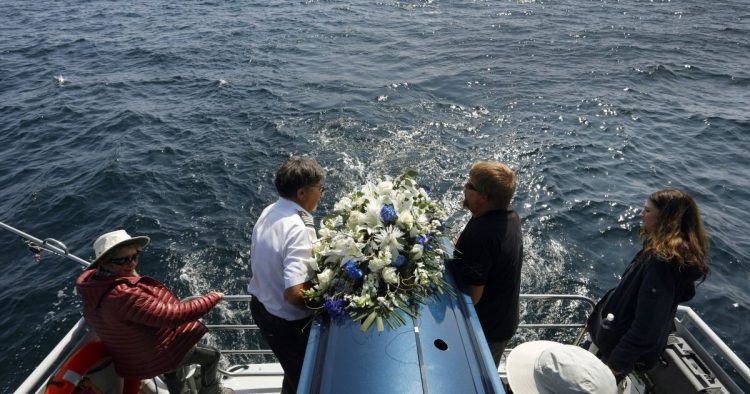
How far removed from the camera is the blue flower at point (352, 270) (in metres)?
3.16

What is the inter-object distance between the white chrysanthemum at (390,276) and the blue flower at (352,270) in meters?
0.17

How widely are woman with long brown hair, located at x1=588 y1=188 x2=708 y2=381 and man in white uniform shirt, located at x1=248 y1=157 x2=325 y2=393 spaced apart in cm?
250

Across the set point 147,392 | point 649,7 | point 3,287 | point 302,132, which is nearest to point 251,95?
point 302,132

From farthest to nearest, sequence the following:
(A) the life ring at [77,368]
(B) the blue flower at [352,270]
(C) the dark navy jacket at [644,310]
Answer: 1. (C) the dark navy jacket at [644,310]
2. (B) the blue flower at [352,270]
3. (A) the life ring at [77,368]

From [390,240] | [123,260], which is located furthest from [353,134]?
[123,260]

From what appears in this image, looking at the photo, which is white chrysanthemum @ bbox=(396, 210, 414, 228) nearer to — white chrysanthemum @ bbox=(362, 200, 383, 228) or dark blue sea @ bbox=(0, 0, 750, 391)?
white chrysanthemum @ bbox=(362, 200, 383, 228)

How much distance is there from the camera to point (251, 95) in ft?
51.8

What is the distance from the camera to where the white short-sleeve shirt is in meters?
3.16

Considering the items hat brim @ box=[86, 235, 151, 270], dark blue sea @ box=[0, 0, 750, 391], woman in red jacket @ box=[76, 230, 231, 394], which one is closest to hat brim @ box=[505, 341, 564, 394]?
woman in red jacket @ box=[76, 230, 231, 394]

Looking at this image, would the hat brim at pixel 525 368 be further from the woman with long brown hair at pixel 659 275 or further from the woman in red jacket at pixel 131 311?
the woman in red jacket at pixel 131 311

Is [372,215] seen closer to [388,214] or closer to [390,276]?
[388,214]

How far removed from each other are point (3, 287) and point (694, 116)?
18.8 m

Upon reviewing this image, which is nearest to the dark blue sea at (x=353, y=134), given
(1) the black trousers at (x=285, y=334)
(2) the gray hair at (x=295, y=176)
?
(1) the black trousers at (x=285, y=334)

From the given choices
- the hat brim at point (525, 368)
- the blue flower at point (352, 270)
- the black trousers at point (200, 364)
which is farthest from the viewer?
the black trousers at point (200, 364)
